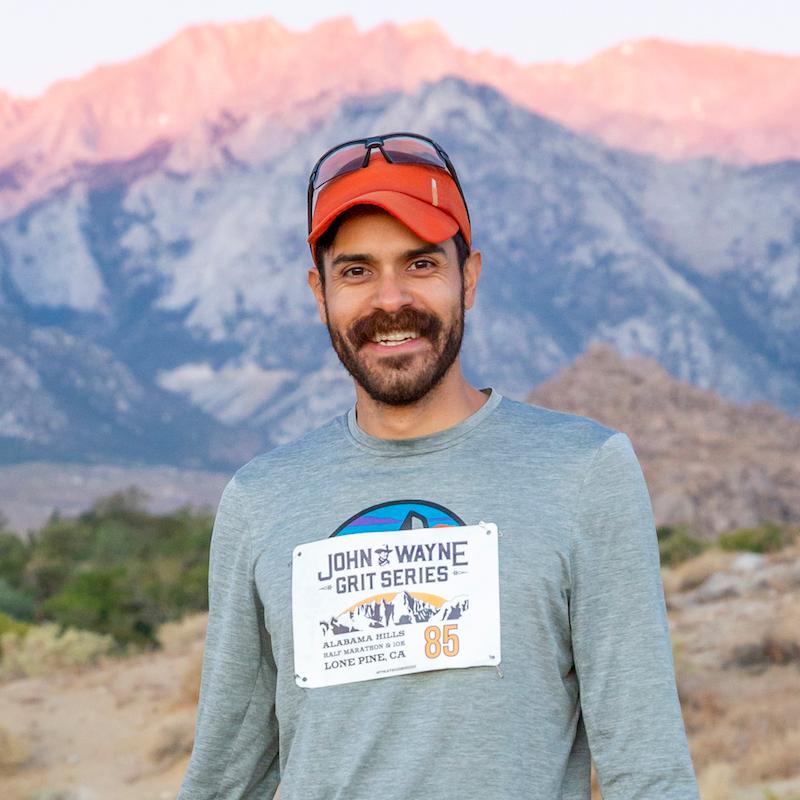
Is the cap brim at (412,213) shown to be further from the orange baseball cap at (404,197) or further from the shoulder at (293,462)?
the shoulder at (293,462)

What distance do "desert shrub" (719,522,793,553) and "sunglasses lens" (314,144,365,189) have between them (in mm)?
23210

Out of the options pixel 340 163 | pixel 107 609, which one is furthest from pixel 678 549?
pixel 340 163

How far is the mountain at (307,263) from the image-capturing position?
133 m

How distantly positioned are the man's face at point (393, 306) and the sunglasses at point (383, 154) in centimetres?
11

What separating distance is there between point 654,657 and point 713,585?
17.5 metres

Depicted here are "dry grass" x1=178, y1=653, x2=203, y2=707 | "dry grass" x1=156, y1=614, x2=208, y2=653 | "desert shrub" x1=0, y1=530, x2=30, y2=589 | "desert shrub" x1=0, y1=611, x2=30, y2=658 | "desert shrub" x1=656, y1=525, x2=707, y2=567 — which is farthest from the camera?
"desert shrub" x1=0, y1=530, x2=30, y2=589

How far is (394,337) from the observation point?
8.42ft

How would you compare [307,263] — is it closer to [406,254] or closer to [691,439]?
[691,439]

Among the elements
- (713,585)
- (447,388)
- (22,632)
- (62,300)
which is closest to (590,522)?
(447,388)

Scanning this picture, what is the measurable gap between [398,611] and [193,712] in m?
12.2

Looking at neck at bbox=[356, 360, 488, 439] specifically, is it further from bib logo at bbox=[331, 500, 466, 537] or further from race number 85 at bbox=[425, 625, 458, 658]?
race number 85 at bbox=[425, 625, 458, 658]

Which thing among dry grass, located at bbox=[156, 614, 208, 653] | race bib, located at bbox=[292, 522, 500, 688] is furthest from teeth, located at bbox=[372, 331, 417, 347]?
dry grass, located at bbox=[156, 614, 208, 653]

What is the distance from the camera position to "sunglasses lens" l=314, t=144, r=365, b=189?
2648mm

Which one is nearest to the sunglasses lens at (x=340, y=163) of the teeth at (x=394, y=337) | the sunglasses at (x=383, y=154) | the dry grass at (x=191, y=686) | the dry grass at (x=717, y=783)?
the sunglasses at (x=383, y=154)
